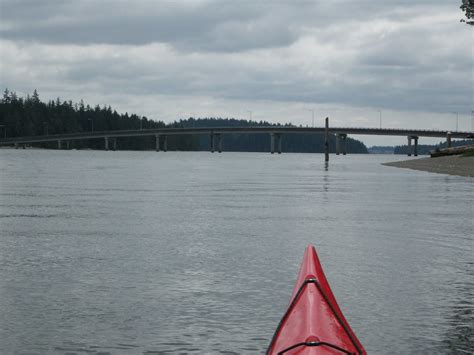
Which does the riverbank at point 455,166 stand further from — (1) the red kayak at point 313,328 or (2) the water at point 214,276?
(1) the red kayak at point 313,328

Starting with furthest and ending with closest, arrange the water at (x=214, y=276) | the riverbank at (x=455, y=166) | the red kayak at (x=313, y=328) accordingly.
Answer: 1. the riverbank at (x=455, y=166)
2. the water at (x=214, y=276)
3. the red kayak at (x=313, y=328)

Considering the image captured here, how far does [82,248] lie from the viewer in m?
16.6

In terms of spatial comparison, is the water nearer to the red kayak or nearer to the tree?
the red kayak

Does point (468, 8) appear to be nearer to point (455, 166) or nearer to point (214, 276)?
point (455, 166)

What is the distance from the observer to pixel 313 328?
723 centimetres

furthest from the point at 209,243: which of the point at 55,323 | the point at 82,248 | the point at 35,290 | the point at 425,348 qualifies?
the point at 425,348

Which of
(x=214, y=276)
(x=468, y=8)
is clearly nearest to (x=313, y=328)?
(x=214, y=276)

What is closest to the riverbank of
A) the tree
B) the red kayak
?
the tree

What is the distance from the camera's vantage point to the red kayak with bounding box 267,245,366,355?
697cm

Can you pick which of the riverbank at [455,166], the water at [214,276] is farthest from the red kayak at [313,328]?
the riverbank at [455,166]

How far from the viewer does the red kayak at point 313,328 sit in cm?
697

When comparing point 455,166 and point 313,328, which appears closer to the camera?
point 313,328

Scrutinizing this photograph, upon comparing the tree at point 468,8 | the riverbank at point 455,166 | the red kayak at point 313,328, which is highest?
the tree at point 468,8

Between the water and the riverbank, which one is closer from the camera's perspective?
the water
